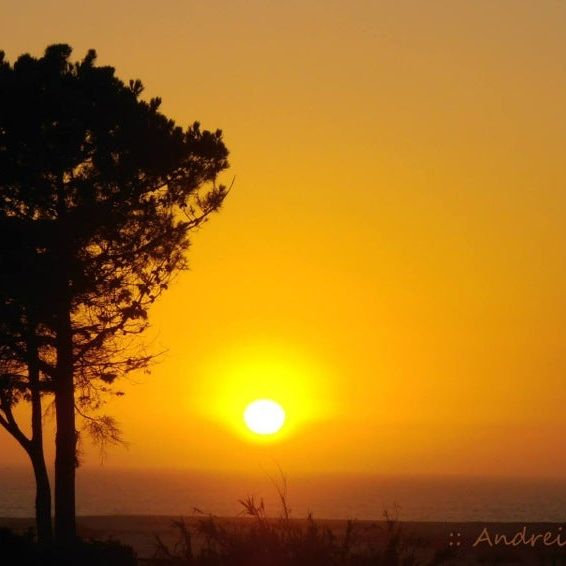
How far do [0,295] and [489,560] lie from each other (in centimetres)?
1281

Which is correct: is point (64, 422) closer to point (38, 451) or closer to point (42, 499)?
point (38, 451)

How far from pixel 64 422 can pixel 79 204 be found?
5.32 metres

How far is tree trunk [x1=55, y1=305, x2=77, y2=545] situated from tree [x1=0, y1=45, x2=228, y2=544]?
0.08ft

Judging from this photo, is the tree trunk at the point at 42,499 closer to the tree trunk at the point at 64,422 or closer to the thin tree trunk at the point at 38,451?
the thin tree trunk at the point at 38,451

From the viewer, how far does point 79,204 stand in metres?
25.6

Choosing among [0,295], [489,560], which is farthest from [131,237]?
[489,560]

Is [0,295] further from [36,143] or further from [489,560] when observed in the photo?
[489,560]

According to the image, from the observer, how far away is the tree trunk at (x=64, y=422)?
2591 centimetres

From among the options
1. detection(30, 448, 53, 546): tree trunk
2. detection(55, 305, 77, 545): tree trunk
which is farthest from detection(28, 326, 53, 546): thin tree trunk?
detection(55, 305, 77, 545): tree trunk

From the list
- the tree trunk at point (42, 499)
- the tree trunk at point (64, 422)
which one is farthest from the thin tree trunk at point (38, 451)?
the tree trunk at point (64, 422)

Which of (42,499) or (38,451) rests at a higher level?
(38,451)

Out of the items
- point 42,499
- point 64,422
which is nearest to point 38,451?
point 42,499

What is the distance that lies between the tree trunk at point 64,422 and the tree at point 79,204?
3 centimetres

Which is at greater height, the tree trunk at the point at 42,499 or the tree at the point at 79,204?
the tree at the point at 79,204
